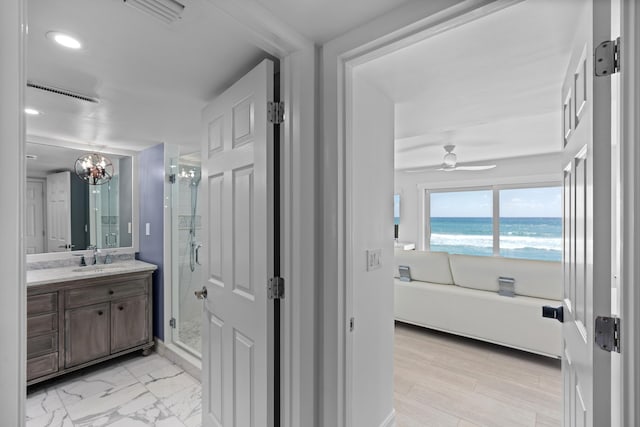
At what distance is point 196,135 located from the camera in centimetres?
288

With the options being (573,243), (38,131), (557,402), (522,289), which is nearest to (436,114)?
(573,243)

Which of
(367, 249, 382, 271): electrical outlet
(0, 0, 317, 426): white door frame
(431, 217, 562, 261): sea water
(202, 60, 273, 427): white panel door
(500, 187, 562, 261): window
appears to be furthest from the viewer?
(431, 217, 562, 261): sea water

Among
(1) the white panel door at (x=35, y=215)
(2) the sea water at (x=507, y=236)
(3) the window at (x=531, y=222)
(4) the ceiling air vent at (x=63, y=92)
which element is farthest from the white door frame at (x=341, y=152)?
(2) the sea water at (x=507, y=236)

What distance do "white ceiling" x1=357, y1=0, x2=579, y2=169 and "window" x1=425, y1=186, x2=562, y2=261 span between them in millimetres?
3099

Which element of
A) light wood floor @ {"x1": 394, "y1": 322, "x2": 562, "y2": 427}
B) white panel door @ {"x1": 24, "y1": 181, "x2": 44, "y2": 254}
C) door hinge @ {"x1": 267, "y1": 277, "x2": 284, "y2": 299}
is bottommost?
light wood floor @ {"x1": 394, "y1": 322, "x2": 562, "y2": 427}

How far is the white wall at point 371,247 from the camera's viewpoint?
1.51m

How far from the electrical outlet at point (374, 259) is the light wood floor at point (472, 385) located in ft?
3.81

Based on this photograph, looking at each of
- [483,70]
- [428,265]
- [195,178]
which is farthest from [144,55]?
[428,265]

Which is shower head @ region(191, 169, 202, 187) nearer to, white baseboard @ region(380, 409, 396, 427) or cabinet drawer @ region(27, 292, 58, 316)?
cabinet drawer @ region(27, 292, 58, 316)

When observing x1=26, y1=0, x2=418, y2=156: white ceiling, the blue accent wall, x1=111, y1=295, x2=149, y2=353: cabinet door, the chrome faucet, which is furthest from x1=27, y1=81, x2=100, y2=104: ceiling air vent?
x1=111, y1=295, x2=149, y2=353: cabinet door

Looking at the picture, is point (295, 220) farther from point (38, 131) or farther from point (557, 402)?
point (38, 131)

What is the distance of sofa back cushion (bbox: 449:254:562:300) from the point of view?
2.83 m

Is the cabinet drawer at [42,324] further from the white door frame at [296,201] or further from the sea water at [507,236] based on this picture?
the sea water at [507,236]

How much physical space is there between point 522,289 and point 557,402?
39.5 inches
